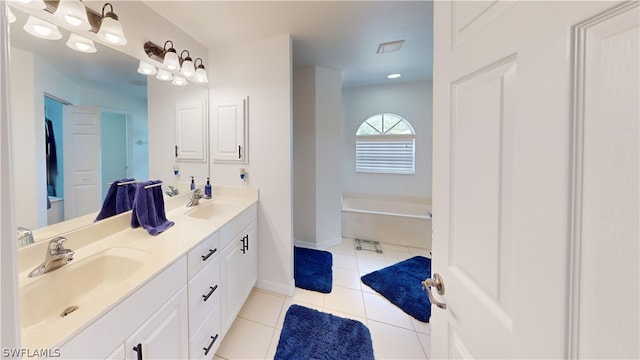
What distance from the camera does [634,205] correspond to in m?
0.28

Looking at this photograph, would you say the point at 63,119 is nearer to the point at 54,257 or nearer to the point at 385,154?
the point at 54,257

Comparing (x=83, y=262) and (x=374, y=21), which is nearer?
(x=83, y=262)

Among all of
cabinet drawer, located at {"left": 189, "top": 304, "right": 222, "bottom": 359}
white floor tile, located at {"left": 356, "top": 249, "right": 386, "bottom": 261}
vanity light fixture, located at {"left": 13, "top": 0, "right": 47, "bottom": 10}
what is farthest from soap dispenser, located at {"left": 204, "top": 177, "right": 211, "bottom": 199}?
white floor tile, located at {"left": 356, "top": 249, "right": 386, "bottom": 261}

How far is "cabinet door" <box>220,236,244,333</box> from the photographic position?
1470 millimetres

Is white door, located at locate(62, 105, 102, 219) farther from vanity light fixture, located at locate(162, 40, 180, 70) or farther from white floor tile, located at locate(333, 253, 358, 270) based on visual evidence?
white floor tile, located at locate(333, 253, 358, 270)

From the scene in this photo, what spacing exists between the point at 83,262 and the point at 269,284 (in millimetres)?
1448

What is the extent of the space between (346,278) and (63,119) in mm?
2472

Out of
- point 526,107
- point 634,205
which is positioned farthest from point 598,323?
point 526,107

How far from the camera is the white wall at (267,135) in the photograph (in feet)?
6.61

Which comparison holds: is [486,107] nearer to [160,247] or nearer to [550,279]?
[550,279]

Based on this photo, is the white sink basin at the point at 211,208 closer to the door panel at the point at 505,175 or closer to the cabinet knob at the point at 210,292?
the cabinet knob at the point at 210,292

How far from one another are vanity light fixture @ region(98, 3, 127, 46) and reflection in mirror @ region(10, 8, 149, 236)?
7cm

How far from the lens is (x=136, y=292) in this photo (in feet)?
2.64

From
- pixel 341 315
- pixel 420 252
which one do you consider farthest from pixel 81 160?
pixel 420 252
